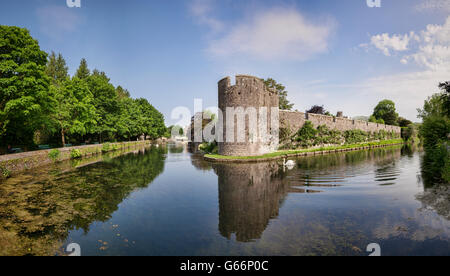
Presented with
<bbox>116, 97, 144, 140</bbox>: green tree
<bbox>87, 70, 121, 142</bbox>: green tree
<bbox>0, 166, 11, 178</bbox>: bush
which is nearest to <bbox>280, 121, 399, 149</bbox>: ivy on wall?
<bbox>0, 166, 11, 178</bbox>: bush

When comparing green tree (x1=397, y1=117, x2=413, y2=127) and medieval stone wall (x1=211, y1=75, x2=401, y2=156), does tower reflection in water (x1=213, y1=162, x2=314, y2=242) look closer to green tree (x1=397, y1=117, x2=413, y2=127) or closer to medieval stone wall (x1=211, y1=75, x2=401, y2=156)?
medieval stone wall (x1=211, y1=75, x2=401, y2=156)

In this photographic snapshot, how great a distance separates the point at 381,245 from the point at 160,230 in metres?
5.15

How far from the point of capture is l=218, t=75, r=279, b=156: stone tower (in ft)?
66.2

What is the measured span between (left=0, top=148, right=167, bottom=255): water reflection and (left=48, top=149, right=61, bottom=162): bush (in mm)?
6754

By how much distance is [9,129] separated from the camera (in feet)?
61.2

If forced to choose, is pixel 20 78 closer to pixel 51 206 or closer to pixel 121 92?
pixel 51 206

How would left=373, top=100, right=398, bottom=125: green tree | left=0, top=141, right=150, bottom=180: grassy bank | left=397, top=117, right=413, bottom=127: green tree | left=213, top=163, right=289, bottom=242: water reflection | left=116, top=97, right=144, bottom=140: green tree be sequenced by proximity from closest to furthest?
left=213, top=163, right=289, bottom=242: water reflection
left=0, top=141, right=150, bottom=180: grassy bank
left=116, top=97, right=144, bottom=140: green tree
left=373, top=100, right=398, bottom=125: green tree
left=397, top=117, right=413, bottom=127: green tree

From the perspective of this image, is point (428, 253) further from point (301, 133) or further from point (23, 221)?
point (301, 133)

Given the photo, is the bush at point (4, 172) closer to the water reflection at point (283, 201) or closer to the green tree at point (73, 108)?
the water reflection at point (283, 201)

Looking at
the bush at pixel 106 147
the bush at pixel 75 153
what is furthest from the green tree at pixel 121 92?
the bush at pixel 75 153

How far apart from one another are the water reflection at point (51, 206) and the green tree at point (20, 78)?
22.3 feet

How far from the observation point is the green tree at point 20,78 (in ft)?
49.1
